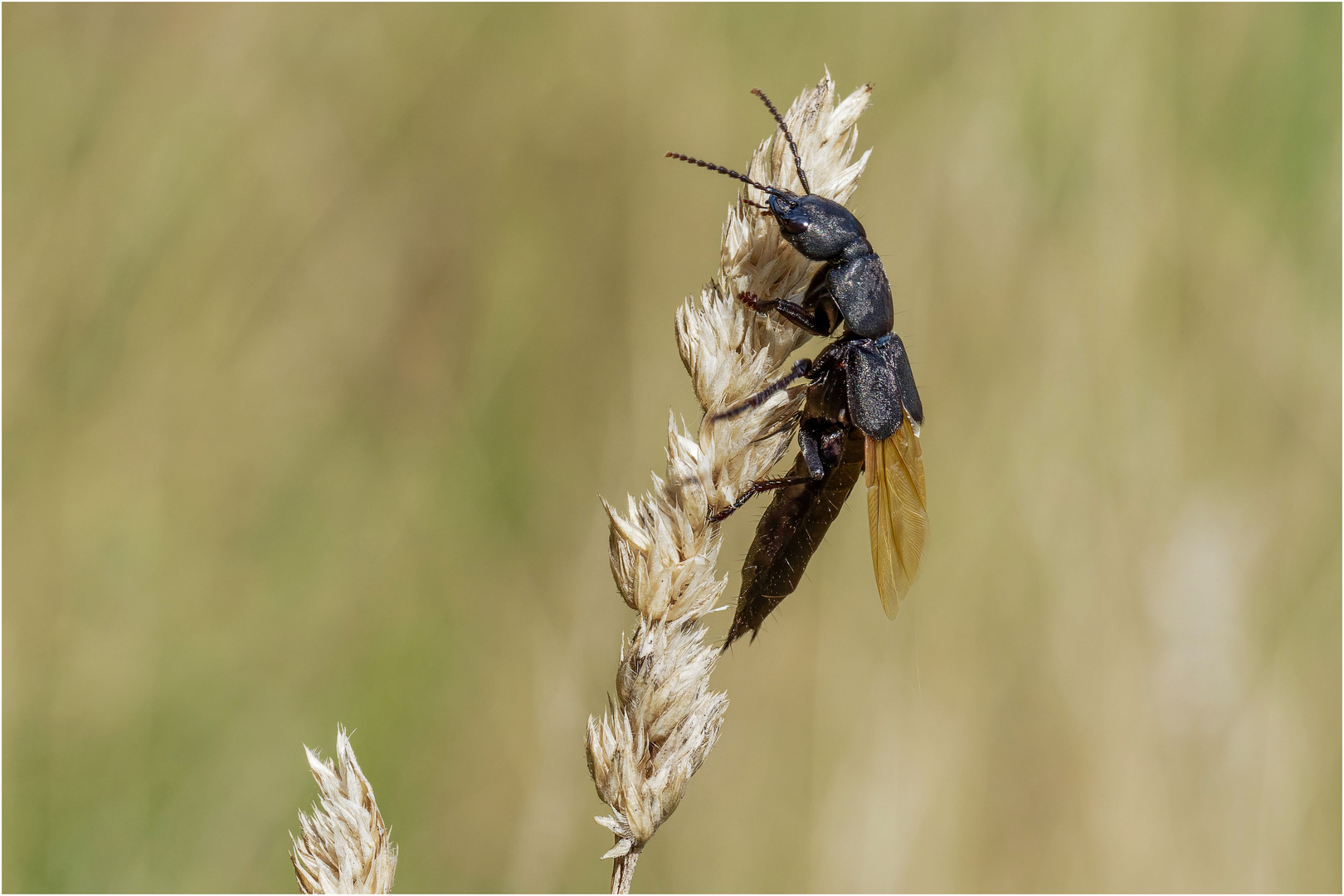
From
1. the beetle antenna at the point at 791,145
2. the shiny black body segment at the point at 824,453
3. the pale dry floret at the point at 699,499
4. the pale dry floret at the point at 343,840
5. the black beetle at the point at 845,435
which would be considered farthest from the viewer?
the shiny black body segment at the point at 824,453

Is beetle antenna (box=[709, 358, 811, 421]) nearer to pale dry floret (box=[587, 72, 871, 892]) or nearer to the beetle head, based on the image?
pale dry floret (box=[587, 72, 871, 892])

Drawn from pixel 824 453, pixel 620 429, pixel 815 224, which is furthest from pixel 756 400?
pixel 620 429

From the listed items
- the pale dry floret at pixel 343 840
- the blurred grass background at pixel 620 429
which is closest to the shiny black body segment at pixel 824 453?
the blurred grass background at pixel 620 429

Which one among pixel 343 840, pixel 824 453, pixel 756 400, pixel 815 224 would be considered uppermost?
pixel 815 224

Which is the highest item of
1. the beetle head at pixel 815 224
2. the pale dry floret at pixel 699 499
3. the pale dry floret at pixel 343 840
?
the beetle head at pixel 815 224

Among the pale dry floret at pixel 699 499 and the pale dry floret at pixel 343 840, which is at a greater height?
the pale dry floret at pixel 699 499

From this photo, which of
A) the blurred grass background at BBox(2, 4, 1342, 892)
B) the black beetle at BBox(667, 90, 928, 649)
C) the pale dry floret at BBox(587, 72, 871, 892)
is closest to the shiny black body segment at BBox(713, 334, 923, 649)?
the black beetle at BBox(667, 90, 928, 649)

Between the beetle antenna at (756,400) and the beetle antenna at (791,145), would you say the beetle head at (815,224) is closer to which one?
Result: the beetle antenna at (791,145)

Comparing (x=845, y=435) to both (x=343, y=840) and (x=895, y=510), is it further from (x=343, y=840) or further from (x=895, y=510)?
(x=343, y=840)
